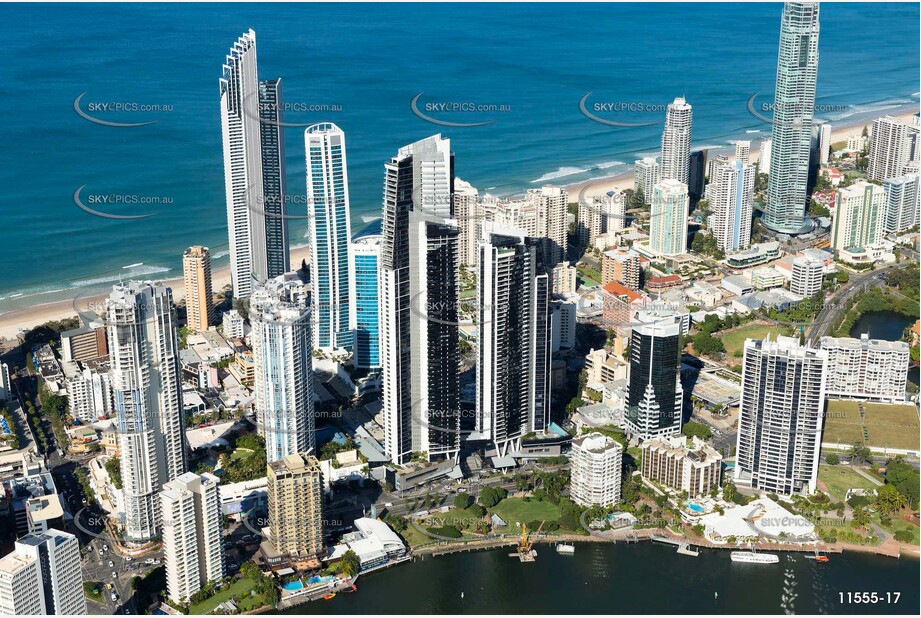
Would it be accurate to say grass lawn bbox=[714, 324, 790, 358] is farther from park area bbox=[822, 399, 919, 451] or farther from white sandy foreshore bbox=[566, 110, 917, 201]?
white sandy foreshore bbox=[566, 110, 917, 201]

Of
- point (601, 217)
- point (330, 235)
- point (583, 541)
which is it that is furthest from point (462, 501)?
→ point (601, 217)

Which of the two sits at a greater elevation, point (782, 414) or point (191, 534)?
point (782, 414)

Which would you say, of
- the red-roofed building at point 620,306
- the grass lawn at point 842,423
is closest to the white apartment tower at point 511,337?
the red-roofed building at point 620,306

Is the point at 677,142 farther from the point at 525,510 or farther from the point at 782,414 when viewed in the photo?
the point at 525,510

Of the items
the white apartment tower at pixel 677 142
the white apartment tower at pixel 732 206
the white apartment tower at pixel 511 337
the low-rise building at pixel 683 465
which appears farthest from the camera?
the white apartment tower at pixel 677 142

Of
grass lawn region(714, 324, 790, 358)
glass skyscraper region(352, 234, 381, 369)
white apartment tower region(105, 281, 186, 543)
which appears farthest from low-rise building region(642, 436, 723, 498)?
white apartment tower region(105, 281, 186, 543)

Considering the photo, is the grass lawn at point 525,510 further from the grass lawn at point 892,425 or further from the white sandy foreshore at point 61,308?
the white sandy foreshore at point 61,308
